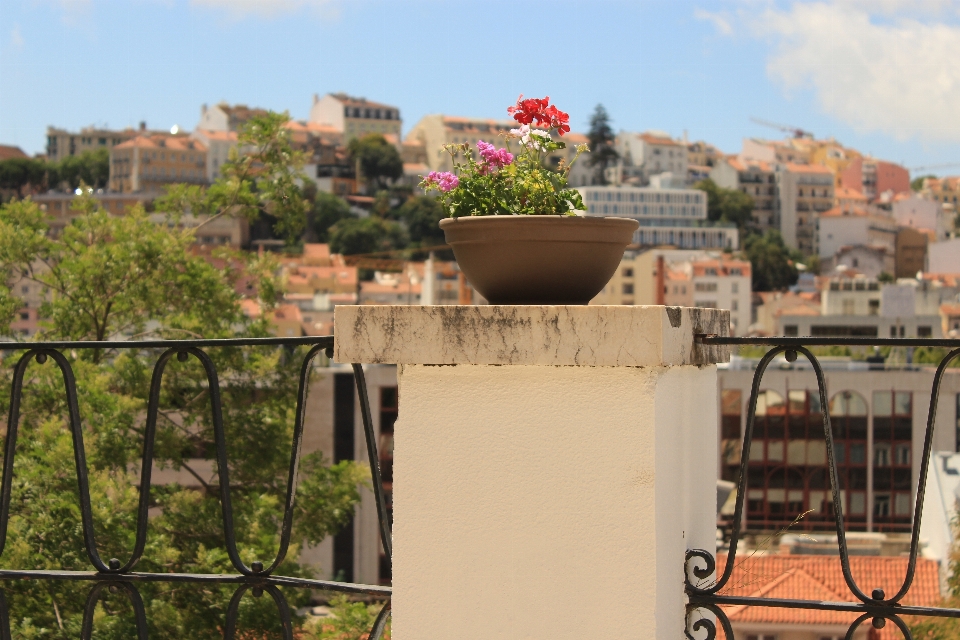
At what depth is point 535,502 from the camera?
6.26 ft

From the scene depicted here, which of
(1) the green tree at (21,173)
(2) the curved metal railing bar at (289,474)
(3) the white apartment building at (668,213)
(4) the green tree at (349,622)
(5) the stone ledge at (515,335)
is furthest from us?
(3) the white apartment building at (668,213)

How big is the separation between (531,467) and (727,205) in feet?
463

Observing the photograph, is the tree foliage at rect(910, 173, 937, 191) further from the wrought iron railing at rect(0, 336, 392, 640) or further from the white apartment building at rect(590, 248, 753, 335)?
the wrought iron railing at rect(0, 336, 392, 640)

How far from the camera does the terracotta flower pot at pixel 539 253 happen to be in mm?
2045

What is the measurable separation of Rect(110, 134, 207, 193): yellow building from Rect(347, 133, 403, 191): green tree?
17133 millimetres

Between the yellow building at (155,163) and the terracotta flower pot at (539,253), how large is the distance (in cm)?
12890

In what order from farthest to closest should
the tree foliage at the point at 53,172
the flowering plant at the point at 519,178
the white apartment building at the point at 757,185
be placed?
1. the white apartment building at the point at 757,185
2. the tree foliage at the point at 53,172
3. the flowering plant at the point at 519,178

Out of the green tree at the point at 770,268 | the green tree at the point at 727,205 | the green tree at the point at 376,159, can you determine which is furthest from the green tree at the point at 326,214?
the green tree at the point at 727,205

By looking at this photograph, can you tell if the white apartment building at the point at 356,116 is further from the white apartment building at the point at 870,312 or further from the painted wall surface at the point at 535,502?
the painted wall surface at the point at 535,502

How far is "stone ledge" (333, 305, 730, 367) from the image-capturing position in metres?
1.86

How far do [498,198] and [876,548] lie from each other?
30569 millimetres

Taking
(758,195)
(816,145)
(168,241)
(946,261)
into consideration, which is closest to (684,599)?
(168,241)

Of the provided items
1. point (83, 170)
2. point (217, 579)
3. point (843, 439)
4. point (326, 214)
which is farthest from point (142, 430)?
point (83, 170)

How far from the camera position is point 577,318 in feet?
6.18
